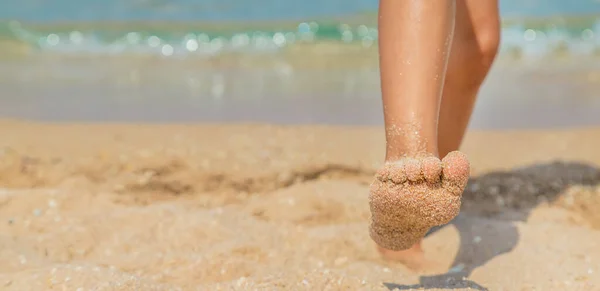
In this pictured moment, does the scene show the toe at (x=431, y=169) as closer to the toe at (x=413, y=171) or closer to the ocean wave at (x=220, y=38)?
the toe at (x=413, y=171)

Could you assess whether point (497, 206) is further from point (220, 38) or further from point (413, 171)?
point (220, 38)

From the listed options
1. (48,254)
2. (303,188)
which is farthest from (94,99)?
(48,254)

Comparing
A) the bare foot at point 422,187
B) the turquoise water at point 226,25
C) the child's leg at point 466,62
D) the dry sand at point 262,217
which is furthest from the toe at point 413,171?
the turquoise water at point 226,25

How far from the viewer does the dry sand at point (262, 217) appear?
5.86ft

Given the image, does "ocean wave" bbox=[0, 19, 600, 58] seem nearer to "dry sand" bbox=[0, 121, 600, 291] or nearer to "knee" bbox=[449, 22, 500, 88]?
"dry sand" bbox=[0, 121, 600, 291]

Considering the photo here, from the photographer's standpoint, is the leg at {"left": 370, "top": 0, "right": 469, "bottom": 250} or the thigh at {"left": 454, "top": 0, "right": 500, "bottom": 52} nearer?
the leg at {"left": 370, "top": 0, "right": 469, "bottom": 250}

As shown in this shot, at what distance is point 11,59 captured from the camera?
7.75m

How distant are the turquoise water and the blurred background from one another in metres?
0.03

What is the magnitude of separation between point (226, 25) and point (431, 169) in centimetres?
902

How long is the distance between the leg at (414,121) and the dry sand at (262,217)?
260mm

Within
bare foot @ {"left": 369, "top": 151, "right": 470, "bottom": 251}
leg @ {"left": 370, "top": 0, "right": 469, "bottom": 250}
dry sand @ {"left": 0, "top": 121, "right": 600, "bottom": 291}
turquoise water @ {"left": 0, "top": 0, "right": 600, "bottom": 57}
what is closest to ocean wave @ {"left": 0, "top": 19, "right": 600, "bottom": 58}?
turquoise water @ {"left": 0, "top": 0, "right": 600, "bottom": 57}

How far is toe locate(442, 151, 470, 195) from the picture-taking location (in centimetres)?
140

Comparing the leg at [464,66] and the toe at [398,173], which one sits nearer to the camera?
the toe at [398,173]

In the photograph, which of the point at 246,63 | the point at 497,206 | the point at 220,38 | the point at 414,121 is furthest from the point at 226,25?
the point at 414,121
